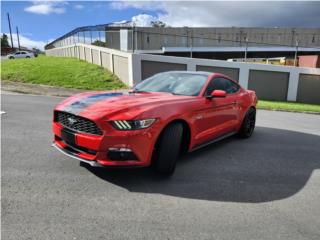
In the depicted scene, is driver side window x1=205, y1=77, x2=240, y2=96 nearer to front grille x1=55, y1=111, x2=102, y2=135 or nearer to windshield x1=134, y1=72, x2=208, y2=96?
windshield x1=134, y1=72, x2=208, y2=96

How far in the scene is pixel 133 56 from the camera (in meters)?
16.5

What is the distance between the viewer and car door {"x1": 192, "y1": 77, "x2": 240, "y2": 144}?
4715mm

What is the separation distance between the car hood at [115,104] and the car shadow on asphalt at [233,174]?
0.95m

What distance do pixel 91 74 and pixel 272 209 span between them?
17200 mm

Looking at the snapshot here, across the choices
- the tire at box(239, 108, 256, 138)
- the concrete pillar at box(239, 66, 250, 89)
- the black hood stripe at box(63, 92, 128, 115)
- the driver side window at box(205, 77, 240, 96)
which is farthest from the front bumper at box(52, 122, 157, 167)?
the concrete pillar at box(239, 66, 250, 89)

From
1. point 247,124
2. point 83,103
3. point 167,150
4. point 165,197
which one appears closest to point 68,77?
point 247,124

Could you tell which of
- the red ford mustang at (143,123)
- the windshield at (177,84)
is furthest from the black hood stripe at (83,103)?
the windshield at (177,84)

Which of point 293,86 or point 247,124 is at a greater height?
point 247,124

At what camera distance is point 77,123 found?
378 centimetres

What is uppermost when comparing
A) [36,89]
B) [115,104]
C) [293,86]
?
[115,104]

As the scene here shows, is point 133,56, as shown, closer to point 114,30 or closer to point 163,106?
point 114,30

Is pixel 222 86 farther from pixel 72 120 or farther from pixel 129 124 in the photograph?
pixel 72 120

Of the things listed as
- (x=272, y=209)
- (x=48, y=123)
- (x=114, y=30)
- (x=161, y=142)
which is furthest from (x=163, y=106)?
(x=114, y=30)

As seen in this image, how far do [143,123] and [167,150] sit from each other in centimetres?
Result: 54
